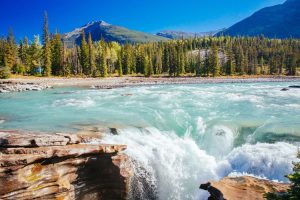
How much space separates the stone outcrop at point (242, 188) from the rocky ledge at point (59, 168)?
4788 mm

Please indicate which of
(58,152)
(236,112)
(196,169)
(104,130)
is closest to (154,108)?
(236,112)

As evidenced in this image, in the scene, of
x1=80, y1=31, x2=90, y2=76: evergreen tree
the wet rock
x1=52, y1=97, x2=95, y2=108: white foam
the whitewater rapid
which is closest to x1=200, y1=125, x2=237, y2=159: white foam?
the whitewater rapid

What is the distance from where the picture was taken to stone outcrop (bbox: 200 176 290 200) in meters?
14.0

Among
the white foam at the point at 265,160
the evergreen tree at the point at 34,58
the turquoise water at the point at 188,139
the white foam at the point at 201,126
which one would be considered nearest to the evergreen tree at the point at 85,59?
the evergreen tree at the point at 34,58

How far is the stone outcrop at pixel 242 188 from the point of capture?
45.8 ft

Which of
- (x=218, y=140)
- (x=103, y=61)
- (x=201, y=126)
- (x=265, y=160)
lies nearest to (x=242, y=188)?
(x=265, y=160)

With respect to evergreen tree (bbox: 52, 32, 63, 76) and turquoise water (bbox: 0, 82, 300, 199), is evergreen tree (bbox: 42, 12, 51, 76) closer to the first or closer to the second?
evergreen tree (bbox: 52, 32, 63, 76)

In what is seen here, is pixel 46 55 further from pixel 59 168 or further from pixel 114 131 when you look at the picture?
pixel 59 168

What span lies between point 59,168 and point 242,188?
8.42 m

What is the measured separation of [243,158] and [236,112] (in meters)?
14.6

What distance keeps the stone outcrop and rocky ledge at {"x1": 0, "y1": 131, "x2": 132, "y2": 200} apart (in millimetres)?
4788

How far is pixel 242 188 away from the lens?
14.7 metres

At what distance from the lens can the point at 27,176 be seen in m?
13.7

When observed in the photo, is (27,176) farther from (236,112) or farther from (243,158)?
(236,112)
